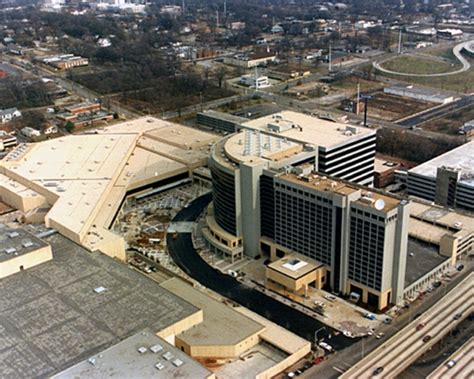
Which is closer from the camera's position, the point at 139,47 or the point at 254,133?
the point at 254,133

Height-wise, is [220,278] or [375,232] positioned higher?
[375,232]

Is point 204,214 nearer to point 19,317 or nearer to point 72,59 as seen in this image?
point 19,317

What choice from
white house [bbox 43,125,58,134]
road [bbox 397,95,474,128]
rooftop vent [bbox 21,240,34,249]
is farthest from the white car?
white house [bbox 43,125,58,134]

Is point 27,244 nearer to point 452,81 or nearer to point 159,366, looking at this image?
point 159,366

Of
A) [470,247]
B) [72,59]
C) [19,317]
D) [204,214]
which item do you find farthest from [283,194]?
[72,59]

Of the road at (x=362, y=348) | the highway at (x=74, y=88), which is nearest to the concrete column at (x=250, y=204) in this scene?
the road at (x=362, y=348)

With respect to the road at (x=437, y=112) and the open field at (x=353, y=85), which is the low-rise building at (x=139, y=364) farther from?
the open field at (x=353, y=85)

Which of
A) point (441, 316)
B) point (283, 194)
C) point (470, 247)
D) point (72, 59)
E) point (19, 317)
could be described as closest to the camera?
point (19, 317)
